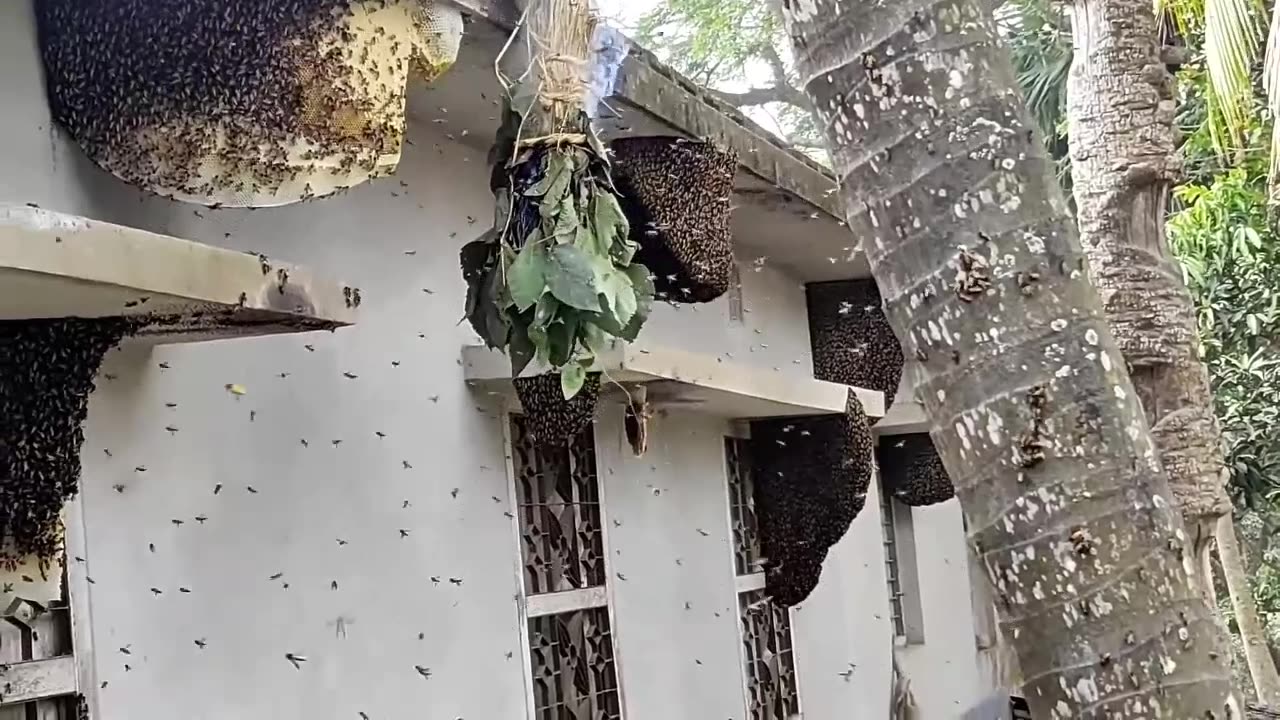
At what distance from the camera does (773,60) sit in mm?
15555

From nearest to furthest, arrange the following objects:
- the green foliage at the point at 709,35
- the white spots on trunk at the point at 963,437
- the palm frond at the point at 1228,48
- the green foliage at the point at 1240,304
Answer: the white spots on trunk at the point at 963,437
the palm frond at the point at 1228,48
the green foliage at the point at 1240,304
the green foliage at the point at 709,35

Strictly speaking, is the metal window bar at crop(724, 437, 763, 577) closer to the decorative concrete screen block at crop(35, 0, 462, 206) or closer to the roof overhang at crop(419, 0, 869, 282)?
the roof overhang at crop(419, 0, 869, 282)

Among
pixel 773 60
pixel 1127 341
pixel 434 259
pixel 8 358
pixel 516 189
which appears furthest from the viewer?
pixel 773 60

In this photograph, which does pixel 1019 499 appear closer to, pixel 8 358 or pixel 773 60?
pixel 8 358

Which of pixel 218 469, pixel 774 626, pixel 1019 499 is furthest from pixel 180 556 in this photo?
pixel 774 626

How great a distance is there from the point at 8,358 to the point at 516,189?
1119 mm

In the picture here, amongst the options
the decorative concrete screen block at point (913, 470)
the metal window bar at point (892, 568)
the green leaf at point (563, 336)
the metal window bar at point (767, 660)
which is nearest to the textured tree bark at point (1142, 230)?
the metal window bar at point (767, 660)

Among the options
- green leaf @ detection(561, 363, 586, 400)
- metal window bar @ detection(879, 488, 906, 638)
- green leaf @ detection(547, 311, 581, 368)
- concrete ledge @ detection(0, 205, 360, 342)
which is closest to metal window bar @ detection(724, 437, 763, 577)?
metal window bar @ detection(879, 488, 906, 638)

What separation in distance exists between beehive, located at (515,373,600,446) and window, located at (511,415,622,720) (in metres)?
0.75

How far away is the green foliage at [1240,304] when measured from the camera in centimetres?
978

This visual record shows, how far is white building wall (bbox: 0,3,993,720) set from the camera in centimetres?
287

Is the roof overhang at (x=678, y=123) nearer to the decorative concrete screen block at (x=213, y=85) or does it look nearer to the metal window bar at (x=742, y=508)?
the decorative concrete screen block at (x=213, y=85)

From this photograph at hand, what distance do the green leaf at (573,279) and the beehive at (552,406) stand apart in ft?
3.13

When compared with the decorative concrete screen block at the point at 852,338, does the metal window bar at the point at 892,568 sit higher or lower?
lower
